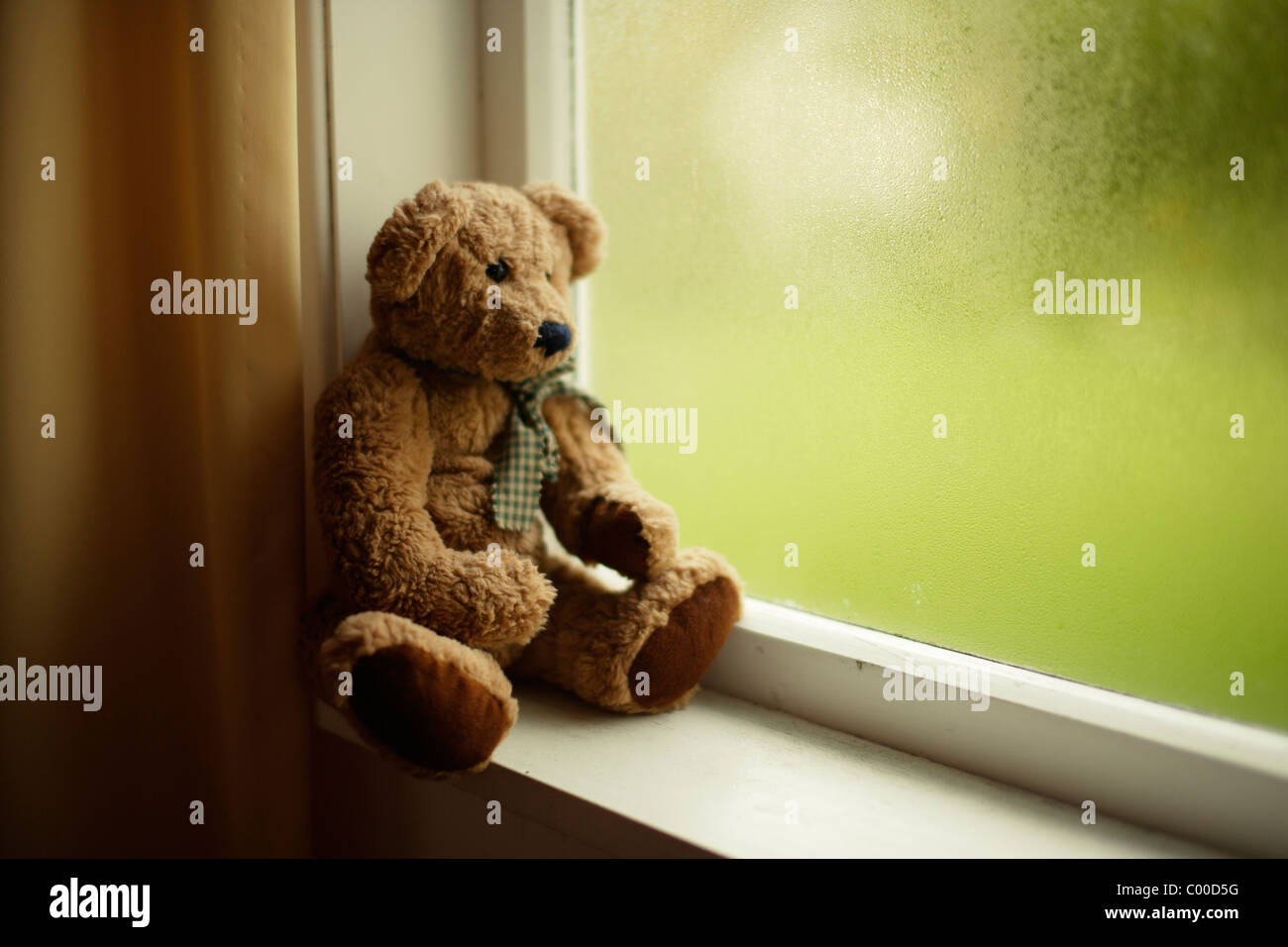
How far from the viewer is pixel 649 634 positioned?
82 cm

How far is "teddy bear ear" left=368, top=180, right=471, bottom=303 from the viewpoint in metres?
0.74

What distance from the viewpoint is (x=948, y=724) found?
79cm

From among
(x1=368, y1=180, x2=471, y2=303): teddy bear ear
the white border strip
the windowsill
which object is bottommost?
the windowsill

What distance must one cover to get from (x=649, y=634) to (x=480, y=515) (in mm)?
205

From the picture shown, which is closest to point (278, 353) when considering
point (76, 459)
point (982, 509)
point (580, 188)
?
point (76, 459)

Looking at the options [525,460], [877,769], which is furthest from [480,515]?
[877,769]

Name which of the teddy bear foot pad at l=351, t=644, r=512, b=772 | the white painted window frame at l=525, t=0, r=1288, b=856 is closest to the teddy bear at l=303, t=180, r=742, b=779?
the teddy bear foot pad at l=351, t=644, r=512, b=772

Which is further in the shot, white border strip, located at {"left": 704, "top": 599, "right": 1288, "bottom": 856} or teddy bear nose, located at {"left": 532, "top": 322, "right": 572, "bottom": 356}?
teddy bear nose, located at {"left": 532, "top": 322, "right": 572, "bottom": 356}

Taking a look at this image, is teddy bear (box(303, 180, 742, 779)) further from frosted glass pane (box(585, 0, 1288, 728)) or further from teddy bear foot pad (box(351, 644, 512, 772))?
frosted glass pane (box(585, 0, 1288, 728))

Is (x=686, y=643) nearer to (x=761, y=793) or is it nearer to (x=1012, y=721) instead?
(x=761, y=793)

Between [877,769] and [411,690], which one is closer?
[411,690]

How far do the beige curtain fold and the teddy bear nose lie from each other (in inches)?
11.5

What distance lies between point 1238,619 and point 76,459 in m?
1.06
